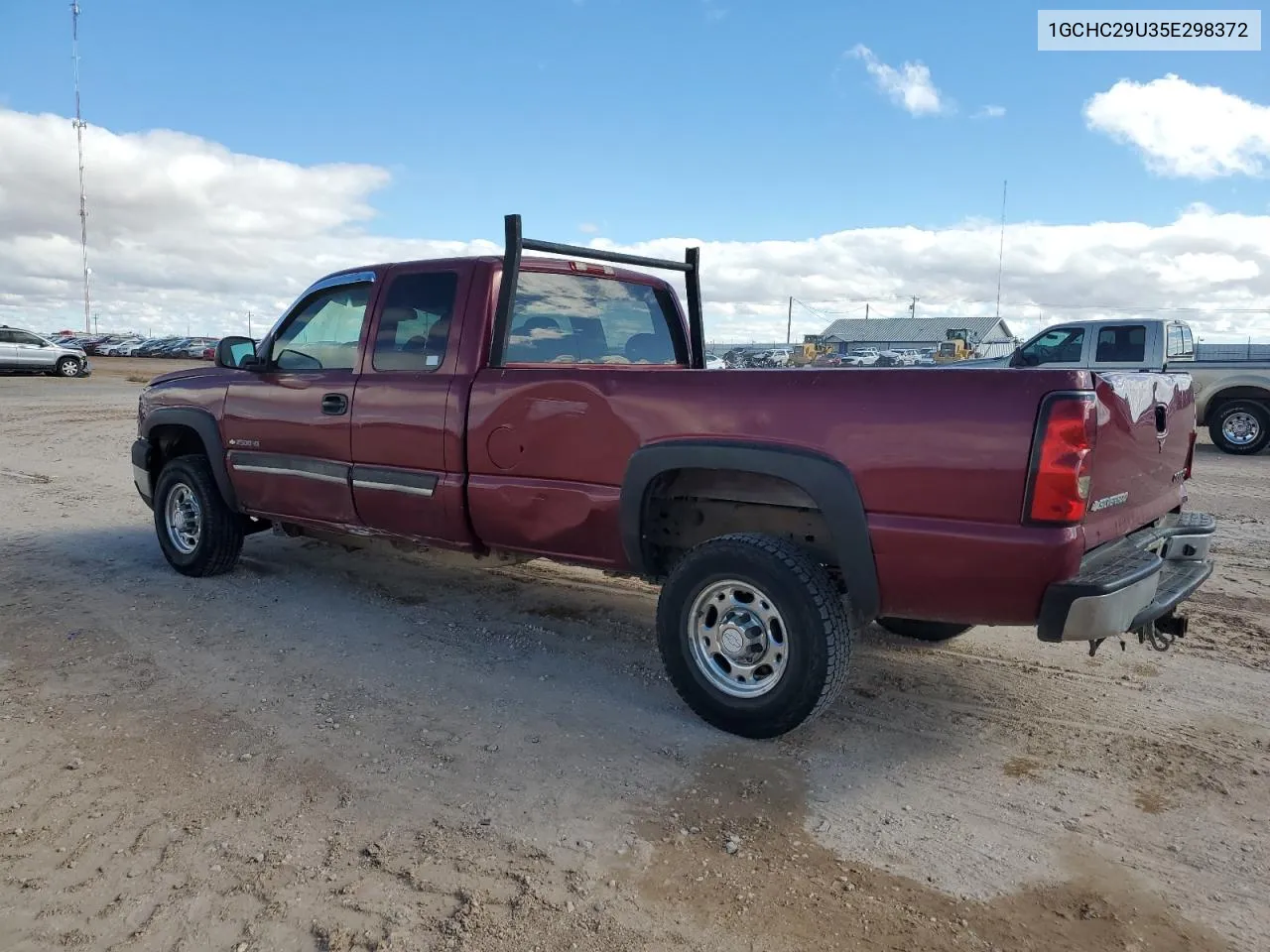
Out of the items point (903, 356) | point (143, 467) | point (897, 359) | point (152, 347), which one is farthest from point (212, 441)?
point (152, 347)

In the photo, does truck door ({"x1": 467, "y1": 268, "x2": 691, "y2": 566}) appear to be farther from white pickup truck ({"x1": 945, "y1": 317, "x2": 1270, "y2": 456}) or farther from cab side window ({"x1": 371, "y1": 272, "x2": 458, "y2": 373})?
white pickup truck ({"x1": 945, "y1": 317, "x2": 1270, "y2": 456})

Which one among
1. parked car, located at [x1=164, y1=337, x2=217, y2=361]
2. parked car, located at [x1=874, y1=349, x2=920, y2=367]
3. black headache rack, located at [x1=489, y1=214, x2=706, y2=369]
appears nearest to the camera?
black headache rack, located at [x1=489, y1=214, x2=706, y2=369]

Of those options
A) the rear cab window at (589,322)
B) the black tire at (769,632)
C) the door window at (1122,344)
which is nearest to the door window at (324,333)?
the rear cab window at (589,322)

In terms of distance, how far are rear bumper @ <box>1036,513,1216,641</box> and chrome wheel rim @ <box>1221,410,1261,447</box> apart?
412 inches

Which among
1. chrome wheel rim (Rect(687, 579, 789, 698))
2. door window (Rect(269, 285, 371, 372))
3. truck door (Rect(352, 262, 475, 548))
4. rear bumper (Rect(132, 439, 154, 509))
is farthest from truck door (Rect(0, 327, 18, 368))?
chrome wheel rim (Rect(687, 579, 789, 698))

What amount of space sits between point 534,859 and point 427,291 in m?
3.08

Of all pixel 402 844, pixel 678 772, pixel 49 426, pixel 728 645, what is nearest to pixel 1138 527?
pixel 728 645

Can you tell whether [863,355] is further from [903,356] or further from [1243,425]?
[1243,425]

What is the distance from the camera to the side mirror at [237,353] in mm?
5691

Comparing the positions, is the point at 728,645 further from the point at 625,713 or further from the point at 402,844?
the point at 402,844

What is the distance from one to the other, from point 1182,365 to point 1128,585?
38.2 ft

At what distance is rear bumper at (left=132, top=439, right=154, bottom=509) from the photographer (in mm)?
6453

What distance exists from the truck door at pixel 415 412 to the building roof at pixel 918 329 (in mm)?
69007

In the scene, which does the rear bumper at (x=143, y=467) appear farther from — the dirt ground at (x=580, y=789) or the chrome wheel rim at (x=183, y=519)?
the dirt ground at (x=580, y=789)
